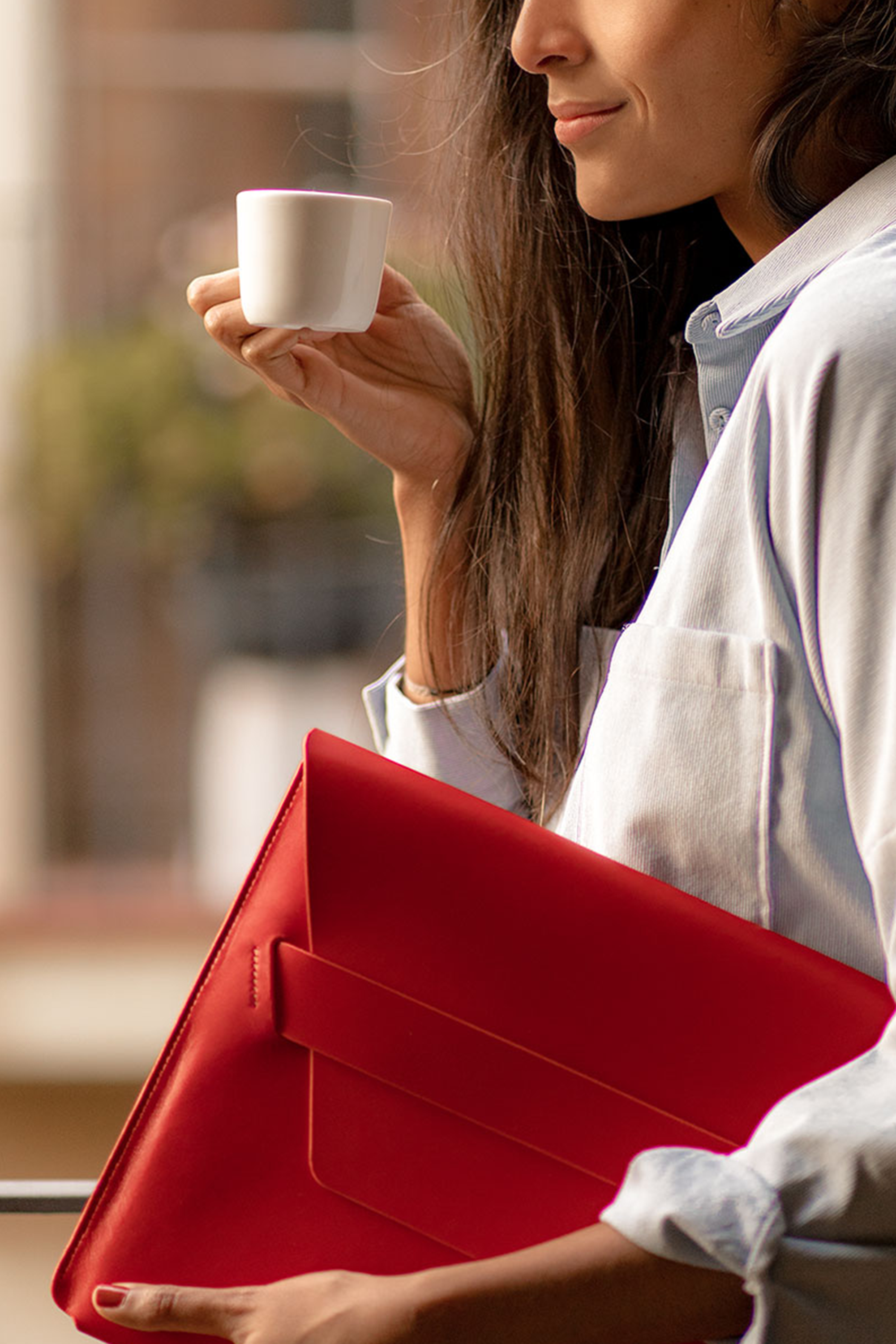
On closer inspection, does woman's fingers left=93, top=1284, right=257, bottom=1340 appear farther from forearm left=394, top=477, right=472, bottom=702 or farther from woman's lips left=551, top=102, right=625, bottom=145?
woman's lips left=551, top=102, right=625, bottom=145

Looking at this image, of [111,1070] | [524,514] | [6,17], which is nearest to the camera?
[524,514]

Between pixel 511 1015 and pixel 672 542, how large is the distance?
1.00 ft

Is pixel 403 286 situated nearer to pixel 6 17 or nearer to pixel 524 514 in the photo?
pixel 524 514

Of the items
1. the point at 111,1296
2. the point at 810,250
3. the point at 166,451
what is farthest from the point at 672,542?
the point at 166,451

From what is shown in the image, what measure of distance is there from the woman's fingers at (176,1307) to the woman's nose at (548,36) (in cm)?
69

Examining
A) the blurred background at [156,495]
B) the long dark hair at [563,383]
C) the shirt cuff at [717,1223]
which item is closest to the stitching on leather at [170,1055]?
the shirt cuff at [717,1223]

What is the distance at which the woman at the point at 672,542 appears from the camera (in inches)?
24.9

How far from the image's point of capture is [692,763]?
734 millimetres

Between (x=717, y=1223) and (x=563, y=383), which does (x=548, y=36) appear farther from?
(x=717, y=1223)

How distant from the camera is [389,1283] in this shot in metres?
0.68

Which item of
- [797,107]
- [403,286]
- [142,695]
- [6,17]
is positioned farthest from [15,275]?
[797,107]

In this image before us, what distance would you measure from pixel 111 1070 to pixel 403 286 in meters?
3.52

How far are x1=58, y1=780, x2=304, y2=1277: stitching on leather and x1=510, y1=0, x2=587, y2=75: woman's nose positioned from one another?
0.45 m

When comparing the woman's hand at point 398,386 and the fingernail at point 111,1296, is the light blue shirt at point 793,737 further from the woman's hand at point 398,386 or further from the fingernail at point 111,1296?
the woman's hand at point 398,386
